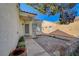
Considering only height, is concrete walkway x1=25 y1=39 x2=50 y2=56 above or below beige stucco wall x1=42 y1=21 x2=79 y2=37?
below

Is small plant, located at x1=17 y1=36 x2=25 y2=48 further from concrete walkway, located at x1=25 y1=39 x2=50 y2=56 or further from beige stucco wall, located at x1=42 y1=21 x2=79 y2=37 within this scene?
beige stucco wall, located at x1=42 y1=21 x2=79 y2=37

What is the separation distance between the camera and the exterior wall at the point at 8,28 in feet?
4.40

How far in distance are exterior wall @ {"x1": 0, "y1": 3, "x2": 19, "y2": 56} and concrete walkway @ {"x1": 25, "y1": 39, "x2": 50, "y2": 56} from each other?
5.5 inches

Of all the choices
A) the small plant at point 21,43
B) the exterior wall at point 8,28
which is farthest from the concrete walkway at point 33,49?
the exterior wall at point 8,28

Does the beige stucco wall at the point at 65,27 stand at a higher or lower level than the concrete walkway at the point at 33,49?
higher

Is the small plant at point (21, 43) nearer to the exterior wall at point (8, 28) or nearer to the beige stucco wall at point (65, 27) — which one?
the exterior wall at point (8, 28)

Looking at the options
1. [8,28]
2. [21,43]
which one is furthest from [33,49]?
[8,28]

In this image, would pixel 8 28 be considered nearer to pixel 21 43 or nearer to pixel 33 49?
pixel 21 43

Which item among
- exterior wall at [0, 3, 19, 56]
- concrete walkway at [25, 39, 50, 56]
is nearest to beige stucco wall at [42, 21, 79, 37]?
concrete walkway at [25, 39, 50, 56]

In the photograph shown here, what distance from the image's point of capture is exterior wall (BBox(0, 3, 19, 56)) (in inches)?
52.8

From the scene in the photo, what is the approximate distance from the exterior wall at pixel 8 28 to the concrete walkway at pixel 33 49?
0.14 metres

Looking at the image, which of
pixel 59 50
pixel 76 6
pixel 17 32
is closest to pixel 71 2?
pixel 76 6

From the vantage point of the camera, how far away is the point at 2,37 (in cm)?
135

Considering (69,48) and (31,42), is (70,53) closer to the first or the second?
(69,48)
